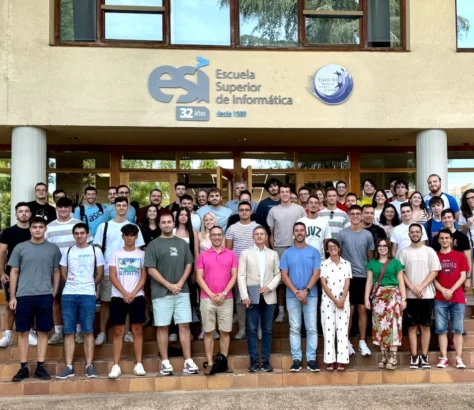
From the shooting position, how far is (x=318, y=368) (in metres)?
6.74

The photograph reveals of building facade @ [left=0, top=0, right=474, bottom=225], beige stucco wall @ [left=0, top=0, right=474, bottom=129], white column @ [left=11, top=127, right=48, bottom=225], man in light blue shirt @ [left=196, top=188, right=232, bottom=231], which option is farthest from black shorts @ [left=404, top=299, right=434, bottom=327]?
white column @ [left=11, top=127, right=48, bottom=225]

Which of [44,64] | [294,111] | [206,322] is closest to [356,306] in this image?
[206,322]

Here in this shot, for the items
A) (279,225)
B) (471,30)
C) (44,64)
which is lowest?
(279,225)

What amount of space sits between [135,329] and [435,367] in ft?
12.4

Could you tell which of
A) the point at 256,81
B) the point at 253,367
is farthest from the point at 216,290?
the point at 256,81

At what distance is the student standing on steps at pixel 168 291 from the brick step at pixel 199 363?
0.86ft

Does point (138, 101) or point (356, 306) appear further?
point (138, 101)

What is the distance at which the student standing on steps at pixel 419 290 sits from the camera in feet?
22.4

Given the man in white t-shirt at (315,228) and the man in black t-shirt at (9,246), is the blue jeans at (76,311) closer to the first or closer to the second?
the man in black t-shirt at (9,246)

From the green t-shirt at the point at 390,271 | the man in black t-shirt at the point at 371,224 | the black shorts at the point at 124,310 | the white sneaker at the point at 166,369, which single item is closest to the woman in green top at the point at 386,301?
the green t-shirt at the point at 390,271

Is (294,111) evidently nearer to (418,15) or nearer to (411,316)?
(418,15)

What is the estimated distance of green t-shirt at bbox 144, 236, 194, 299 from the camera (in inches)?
261

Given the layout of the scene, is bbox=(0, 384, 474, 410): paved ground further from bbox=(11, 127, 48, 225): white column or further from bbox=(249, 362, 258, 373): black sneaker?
bbox=(11, 127, 48, 225): white column

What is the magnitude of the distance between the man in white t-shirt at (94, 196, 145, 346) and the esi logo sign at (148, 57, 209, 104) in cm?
318
